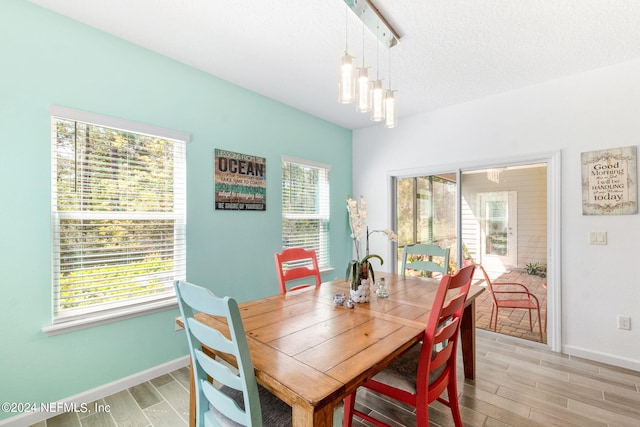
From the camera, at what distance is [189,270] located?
8.44 feet

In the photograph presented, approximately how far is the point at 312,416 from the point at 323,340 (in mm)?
396

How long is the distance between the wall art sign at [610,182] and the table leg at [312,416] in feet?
10.1

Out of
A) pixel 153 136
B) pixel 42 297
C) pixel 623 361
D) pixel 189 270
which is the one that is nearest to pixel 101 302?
pixel 42 297

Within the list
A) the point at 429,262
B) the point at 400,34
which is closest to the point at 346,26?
the point at 400,34

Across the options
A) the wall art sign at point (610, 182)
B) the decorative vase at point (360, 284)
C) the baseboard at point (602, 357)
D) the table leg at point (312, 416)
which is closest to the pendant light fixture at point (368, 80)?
the decorative vase at point (360, 284)

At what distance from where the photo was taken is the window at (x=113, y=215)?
78.0 inches

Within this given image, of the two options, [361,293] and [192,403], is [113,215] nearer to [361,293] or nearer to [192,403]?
[192,403]

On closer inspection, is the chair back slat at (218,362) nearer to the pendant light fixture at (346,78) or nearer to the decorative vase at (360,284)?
the decorative vase at (360,284)

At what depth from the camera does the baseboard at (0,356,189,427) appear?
1.78 metres

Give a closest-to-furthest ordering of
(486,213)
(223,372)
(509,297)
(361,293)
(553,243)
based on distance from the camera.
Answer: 1. (223,372)
2. (361,293)
3. (553,243)
4. (509,297)
5. (486,213)

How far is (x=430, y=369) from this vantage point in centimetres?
138

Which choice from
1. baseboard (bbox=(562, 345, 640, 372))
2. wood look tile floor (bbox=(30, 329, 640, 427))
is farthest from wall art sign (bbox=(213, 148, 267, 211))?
baseboard (bbox=(562, 345, 640, 372))

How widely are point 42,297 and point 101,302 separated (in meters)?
0.34

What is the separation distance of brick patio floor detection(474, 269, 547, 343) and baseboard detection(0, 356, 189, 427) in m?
3.26
